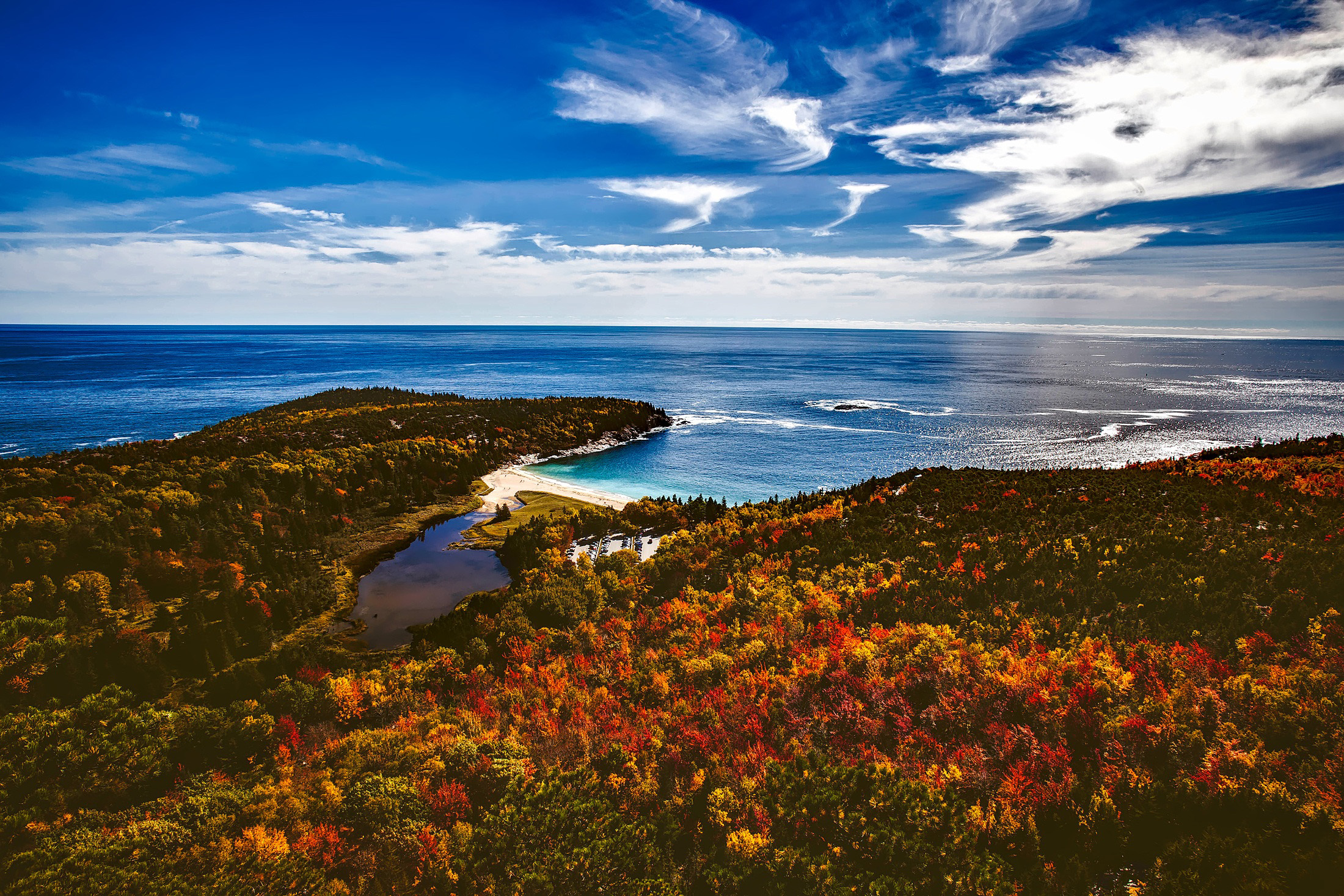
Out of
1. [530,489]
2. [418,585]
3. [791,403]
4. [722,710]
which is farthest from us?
[791,403]

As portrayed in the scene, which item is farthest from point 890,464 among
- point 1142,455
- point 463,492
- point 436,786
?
point 436,786

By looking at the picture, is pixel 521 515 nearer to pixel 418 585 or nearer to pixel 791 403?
pixel 418 585

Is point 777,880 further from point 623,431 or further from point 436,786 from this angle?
point 623,431

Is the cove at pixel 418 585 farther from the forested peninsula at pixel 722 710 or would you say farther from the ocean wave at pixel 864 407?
the ocean wave at pixel 864 407

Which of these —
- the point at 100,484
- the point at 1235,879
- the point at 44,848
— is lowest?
the point at 44,848

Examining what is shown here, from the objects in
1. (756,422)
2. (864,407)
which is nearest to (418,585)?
(756,422)

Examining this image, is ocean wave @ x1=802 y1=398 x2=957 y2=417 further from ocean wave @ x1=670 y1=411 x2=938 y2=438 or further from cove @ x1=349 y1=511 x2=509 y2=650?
cove @ x1=349 y1=511 x2=509 y2=650
